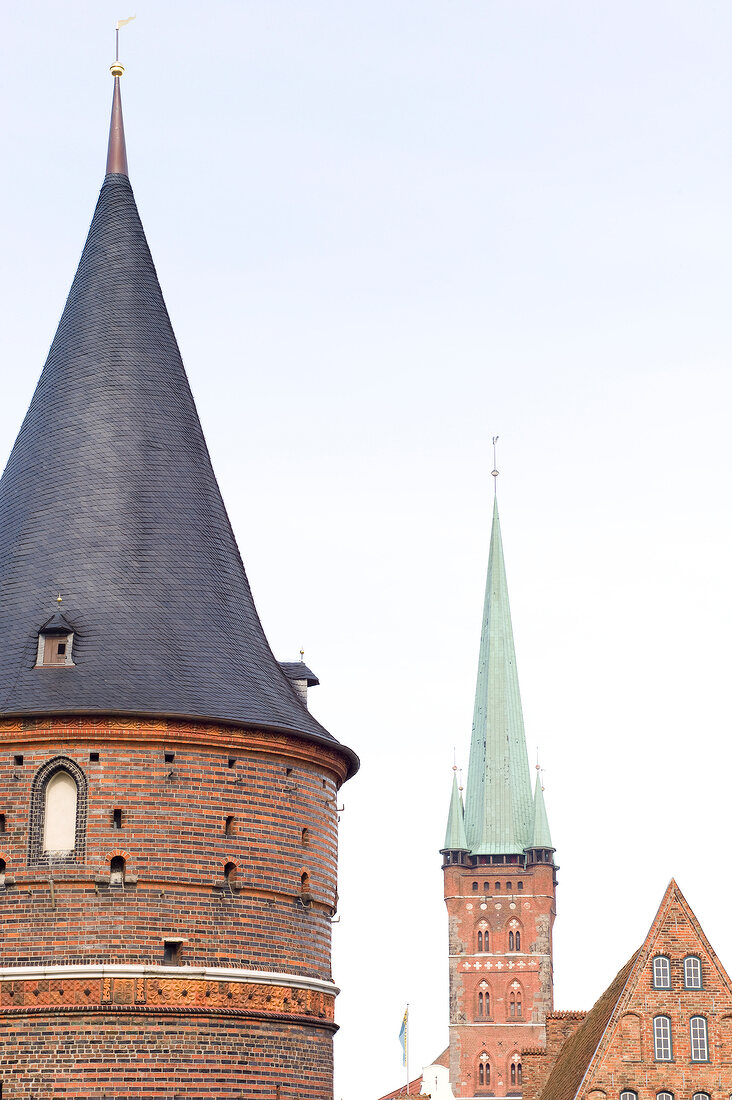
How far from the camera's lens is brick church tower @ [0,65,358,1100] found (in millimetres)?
25000

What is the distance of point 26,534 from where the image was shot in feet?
92.0

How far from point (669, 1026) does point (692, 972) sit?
3.65ft

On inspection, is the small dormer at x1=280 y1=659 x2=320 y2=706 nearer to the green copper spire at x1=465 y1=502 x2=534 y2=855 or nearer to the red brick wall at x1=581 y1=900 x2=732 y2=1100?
the red brick wall at x1=581 y1=900 x2=732 y2=1100

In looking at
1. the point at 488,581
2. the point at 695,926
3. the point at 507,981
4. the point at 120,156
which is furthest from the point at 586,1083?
the point at 488,581

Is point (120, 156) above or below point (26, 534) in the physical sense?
above

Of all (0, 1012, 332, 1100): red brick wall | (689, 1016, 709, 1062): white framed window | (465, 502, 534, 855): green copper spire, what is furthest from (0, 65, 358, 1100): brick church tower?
(465, 502, 534, 855): green copper spire

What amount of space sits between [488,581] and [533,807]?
1361cm

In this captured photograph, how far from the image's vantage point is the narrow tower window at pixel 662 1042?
122 feet

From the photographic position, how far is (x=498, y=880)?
4390 inches

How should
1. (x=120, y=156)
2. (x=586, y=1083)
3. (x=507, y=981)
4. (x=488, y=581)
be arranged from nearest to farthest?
(x=120, y=156) < (x=586, y=1083) < (x=507, y=981) < (x=488, y=581)

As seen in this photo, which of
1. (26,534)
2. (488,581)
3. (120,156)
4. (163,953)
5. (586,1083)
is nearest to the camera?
(163,953)

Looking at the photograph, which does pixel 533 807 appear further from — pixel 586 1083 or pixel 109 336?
pixel 109 336

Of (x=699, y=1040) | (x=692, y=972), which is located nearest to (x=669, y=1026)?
(x=699, y=1040)

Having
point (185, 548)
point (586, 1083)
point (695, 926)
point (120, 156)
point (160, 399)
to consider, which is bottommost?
point (586, 1083)
